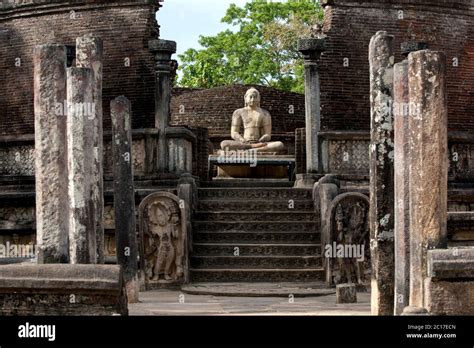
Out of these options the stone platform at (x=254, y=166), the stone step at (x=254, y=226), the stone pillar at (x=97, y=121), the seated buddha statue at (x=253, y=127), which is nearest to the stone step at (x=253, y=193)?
the stone step at (x=254, y=226)

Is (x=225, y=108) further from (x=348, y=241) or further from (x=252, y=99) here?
(x=348, y=241)

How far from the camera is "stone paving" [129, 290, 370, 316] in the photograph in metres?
14.5

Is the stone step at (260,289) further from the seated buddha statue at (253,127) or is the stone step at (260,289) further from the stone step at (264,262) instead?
the seated buddha statue at (253,127)

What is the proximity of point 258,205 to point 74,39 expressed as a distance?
5.23 metres

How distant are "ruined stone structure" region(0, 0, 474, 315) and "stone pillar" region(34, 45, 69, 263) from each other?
0.05ft

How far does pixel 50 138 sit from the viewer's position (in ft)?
43.4

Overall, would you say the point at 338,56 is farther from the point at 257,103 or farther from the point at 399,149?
the point at 399,149

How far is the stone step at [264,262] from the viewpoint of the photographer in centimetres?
1925

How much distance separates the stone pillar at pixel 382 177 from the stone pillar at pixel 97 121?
2792mm

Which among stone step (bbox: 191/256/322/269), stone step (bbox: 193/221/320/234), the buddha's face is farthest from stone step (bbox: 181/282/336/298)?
the buddha's face

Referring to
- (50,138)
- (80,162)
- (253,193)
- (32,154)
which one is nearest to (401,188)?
(80,162)

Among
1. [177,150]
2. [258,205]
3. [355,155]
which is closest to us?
[258,205]
